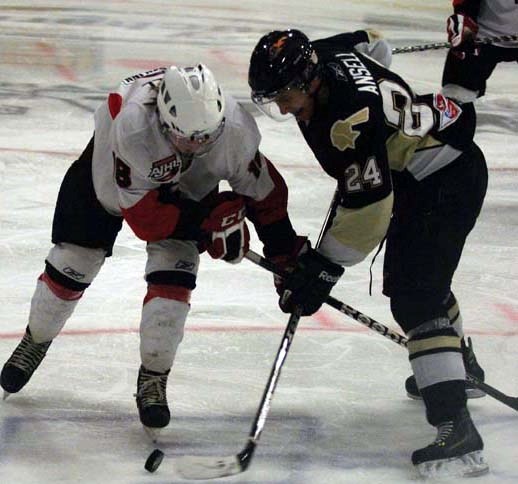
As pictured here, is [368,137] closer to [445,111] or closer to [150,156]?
[445,111]

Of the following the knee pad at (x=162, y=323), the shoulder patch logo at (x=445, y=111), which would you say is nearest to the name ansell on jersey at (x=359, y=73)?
the shoulder patch logo at (x=445, y=111)

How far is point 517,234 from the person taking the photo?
4.34 meters

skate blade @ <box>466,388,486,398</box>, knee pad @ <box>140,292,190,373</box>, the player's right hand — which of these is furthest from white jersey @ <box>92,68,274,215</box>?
the player's right hand

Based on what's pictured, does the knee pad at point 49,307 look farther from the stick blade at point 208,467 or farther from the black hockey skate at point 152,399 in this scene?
the stick blade at point 208,467

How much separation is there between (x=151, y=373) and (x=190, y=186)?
45cm

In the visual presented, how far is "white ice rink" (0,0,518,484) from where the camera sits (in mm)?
2754

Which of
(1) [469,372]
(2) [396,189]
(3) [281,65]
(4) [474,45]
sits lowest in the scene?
(1) [469,372]

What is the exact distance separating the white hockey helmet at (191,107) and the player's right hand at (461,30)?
1875mm

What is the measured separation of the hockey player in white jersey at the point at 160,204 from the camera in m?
2.59

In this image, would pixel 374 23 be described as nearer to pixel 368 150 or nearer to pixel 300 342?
pixel 300 342

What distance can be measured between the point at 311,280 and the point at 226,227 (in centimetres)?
22

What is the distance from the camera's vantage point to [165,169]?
2.60 metres

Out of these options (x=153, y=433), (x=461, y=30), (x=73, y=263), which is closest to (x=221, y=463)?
(x=153, y=433)

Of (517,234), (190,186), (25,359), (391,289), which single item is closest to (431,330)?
(391,289)
